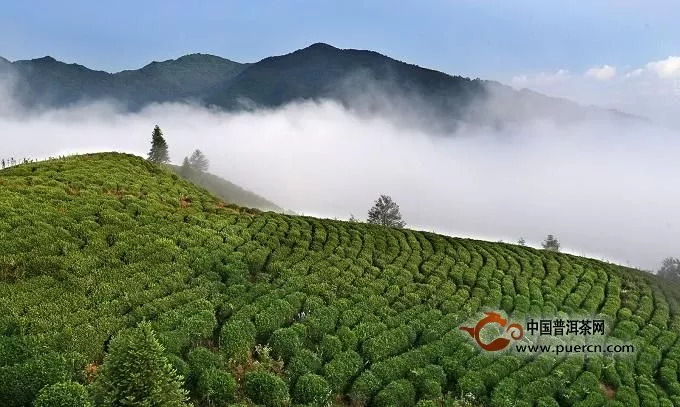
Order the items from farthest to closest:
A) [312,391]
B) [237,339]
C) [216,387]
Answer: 1. [237,339]
2. [312,391]
3. [216,387]

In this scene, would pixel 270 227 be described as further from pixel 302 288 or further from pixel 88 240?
pixel 88 240

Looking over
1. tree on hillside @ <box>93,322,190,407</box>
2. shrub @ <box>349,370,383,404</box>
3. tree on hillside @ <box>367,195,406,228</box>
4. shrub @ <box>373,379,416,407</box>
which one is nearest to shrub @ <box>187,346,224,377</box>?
tree on hillside @ <box>93,322,190,407</box>

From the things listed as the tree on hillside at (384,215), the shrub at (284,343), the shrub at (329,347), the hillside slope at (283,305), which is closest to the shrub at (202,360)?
the hillside slope at (283,305)

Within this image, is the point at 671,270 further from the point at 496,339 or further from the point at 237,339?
the point at 237,339

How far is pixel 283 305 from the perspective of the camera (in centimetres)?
2905

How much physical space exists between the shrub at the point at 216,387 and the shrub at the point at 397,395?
6.69 meters

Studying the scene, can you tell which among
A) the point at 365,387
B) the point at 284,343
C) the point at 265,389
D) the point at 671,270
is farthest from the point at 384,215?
the point at 265,389

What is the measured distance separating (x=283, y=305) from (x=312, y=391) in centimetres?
692

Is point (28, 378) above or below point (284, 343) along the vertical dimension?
below

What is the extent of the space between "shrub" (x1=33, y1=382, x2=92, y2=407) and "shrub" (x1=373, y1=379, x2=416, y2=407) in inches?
486

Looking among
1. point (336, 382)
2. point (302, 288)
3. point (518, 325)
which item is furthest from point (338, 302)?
point (518, 325)

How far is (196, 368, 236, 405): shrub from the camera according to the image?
69.7ft

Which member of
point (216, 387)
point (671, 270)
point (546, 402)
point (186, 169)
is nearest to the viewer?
point (216, 387)

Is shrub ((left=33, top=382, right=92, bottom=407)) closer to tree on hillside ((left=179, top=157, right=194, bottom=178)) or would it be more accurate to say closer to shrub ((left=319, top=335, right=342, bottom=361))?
shrub ((left=319, top=335, right=342, bottom=361))
